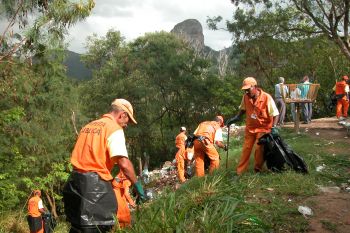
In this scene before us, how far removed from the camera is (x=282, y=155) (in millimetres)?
7391

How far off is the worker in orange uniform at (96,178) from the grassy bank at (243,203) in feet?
1.09

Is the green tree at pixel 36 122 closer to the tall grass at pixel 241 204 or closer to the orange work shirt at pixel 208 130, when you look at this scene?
the orange work shirt at pixel 208 130

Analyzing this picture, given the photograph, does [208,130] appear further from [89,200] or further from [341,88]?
[341,88]

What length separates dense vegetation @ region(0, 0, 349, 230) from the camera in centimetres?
2012

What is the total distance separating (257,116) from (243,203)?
10.1 feet

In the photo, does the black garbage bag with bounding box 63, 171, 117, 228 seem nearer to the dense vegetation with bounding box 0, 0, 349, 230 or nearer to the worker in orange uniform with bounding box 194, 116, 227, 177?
the worker in orange uniform with bounding box 194, 116, 227, 177

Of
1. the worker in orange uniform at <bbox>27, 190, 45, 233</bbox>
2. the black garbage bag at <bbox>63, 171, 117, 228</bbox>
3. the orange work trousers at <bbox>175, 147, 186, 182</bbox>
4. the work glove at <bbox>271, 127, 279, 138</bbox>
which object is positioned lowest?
the worker in orange uniform at <bbox>27, 190, 45, 233</bbox>

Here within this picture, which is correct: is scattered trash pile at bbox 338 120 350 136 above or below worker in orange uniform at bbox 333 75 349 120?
below

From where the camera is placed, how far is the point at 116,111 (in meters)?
4.56

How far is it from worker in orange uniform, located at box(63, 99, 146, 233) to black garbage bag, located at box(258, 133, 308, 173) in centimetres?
356

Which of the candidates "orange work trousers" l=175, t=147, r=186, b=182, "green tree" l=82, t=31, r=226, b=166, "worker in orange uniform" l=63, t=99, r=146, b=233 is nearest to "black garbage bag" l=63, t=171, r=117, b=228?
"worker in orange uniform" l=63, t=99, r=146, b=233

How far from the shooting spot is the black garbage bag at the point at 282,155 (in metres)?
7.39

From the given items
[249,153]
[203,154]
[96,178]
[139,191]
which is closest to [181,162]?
[203,154]

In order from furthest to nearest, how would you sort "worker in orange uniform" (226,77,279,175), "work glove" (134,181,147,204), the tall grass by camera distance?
"worker in orange uniform" (226,77,279,175) < "work glove" (134,181,147,204) < the tall grass
